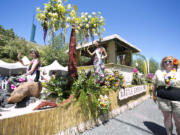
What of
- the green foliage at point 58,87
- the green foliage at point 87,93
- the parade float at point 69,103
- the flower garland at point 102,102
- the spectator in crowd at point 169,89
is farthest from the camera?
the flower garland at point 102,102

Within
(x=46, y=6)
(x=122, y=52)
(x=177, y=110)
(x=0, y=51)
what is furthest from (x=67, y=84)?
(x=0, y=51)

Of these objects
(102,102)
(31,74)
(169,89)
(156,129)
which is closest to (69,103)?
(102,102)

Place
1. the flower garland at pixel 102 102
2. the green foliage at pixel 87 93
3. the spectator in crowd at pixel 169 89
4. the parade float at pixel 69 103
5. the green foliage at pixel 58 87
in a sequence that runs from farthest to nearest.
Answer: the flower garland at pixel 102 102 < the green foliage at pixel 58 87 < the green foliage at pixel 87 93 < the spectator in crowd at pixel 169 89 < the parade float at pixel 69 103

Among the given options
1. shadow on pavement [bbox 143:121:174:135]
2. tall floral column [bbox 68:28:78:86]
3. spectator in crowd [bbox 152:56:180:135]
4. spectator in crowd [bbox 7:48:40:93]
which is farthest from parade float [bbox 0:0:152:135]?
spectator in crowd [bbox 152:56:180:135]

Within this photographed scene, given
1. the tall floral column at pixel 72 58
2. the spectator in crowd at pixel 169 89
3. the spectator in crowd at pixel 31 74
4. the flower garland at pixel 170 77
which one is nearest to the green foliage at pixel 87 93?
the tall floral column at pixel 72 58

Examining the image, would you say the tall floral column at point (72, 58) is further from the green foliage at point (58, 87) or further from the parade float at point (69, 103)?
the green foliage at point (58, 87)

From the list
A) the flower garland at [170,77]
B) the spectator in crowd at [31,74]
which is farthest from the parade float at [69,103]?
the flower garland at [170,77]

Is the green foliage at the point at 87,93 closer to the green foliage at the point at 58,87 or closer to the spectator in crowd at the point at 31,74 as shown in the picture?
the green foliage at the point at 58,87

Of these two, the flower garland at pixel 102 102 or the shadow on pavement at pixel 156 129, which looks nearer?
the shadow on pavement at pixel 156 129

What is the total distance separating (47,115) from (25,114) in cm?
40

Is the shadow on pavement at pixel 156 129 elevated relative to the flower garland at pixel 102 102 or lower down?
lower down

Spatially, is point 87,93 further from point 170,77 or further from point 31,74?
point 170,77

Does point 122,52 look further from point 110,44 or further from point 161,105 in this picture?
point 161,105

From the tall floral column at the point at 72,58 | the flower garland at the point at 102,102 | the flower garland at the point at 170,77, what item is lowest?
the flower garland at the point at 102,102
